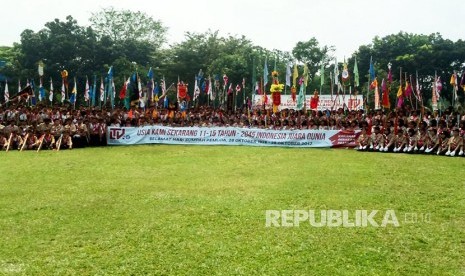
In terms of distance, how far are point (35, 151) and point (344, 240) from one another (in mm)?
15523

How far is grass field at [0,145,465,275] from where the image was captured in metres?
5.83

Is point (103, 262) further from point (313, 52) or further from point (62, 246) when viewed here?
point (313, 52)

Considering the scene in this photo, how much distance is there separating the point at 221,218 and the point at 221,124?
16092 millimetres

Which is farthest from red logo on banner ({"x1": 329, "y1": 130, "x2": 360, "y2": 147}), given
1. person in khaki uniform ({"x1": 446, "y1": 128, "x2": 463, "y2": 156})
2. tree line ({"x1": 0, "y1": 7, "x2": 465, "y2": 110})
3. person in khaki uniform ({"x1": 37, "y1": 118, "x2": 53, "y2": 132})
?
tree line ({"x1": 0, "y1": 7, "x2": 465, "y2": 110})

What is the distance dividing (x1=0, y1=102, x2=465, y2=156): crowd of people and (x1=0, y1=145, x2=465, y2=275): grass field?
3499mm

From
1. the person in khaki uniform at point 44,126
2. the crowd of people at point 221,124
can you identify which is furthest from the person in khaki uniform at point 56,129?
the person in khaki uniform at point 44,126

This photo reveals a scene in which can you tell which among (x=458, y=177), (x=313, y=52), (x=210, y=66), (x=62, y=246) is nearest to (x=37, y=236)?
(x=62, y=246)

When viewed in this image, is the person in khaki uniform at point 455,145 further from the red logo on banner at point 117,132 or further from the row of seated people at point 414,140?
the red logo on banner at point 117,132

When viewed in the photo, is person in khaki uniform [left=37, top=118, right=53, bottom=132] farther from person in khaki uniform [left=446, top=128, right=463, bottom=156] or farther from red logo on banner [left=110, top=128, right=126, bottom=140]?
person in khaki uniform [left=446, top=128, right=463, bottom=156]

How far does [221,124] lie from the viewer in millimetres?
23781

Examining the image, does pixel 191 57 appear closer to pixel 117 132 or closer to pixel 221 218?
pixel 117 132

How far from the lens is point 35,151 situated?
61.7 feet

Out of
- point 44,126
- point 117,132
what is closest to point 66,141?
point 44,126
